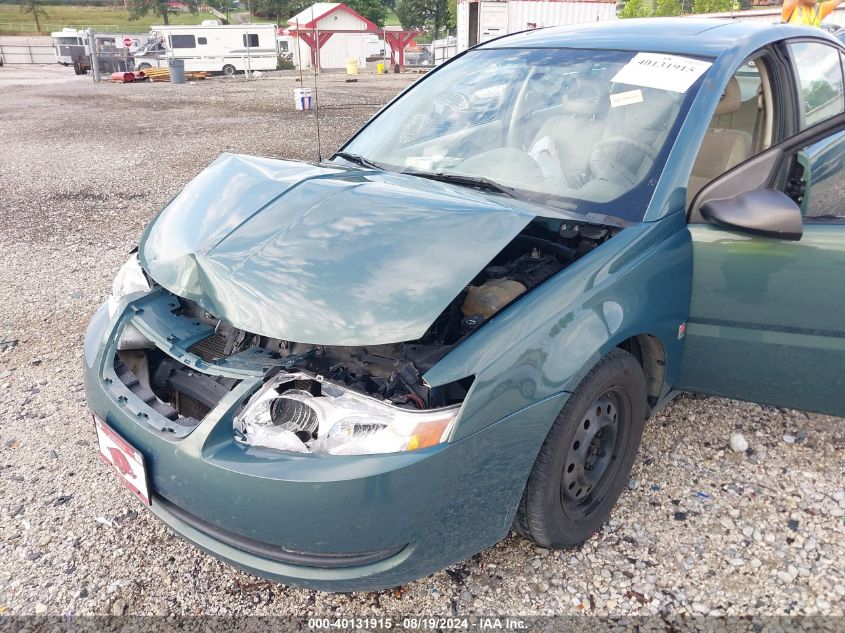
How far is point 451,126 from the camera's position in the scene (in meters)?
3.05

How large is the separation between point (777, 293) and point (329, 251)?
1.60 meters

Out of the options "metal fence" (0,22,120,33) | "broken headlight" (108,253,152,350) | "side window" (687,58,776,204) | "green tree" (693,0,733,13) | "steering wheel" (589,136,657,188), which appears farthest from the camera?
"metal fence" (0,22,120,33)

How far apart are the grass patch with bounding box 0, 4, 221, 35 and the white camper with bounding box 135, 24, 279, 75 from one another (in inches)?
1314

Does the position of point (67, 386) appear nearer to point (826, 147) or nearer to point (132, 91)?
point (826, 147)

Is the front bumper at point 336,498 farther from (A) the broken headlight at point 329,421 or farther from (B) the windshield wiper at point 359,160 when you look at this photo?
(B) the windshield wiper at point 359,160

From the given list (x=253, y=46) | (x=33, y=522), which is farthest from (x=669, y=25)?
(x=253, y=46)

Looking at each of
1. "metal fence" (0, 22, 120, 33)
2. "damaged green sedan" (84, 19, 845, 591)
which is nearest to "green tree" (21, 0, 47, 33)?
"metal fence" (0, 22, 120, 33)

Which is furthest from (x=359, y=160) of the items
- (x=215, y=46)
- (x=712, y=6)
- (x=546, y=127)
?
(x=215, y=46)

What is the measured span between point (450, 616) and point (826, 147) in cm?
231

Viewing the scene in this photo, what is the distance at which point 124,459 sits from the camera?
→ 202cm

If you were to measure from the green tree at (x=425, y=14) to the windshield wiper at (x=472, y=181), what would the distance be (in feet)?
213

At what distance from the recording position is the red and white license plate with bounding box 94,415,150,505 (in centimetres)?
194

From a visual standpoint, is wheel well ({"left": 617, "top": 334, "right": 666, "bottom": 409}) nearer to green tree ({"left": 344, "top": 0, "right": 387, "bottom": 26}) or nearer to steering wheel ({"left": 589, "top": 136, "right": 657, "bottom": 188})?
steering wheel ({"left": 589, "top": 136, "right": 657, "bottom": 188})

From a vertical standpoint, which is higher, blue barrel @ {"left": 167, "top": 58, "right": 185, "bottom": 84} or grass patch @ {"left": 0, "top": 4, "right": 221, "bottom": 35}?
grass patch @ {"left": 0, "top": 4, "right": 221, "bottom": 35}
